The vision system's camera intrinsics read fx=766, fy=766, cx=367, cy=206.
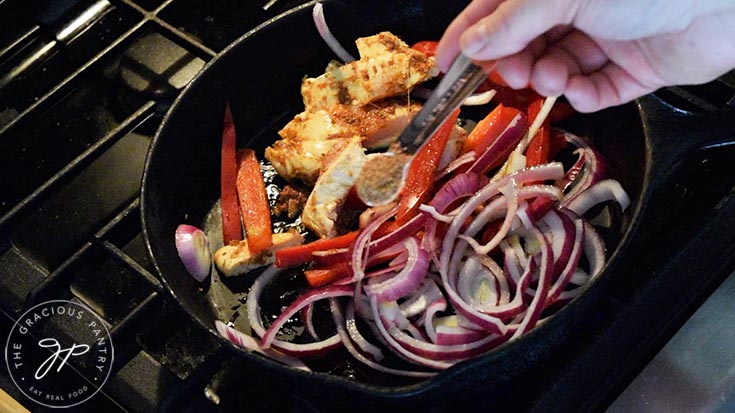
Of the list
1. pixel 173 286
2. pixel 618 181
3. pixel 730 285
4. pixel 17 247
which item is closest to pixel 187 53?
pixel 17 247

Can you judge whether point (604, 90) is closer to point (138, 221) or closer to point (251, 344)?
point (251, 344)

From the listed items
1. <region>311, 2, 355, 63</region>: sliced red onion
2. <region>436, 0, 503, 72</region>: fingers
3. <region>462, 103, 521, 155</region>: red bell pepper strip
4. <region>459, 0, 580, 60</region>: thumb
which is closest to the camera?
<region>459, 0, 580, 60</region>: thumb

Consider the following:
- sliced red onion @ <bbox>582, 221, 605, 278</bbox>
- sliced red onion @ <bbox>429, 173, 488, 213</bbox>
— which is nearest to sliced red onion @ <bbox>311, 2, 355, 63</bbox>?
sliced red onion @ <bbox>429, 173, 488, 213</bbox>

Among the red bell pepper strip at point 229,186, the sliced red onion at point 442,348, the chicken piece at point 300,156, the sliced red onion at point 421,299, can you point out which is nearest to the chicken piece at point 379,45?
the chicken piece at point 300,156

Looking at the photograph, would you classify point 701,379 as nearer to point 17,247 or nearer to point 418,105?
point 418,105

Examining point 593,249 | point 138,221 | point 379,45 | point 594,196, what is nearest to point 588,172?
point 594,196

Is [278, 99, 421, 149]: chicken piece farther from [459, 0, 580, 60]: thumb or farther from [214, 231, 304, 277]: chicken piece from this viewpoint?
[459, 0, 580, 60]: thumb
